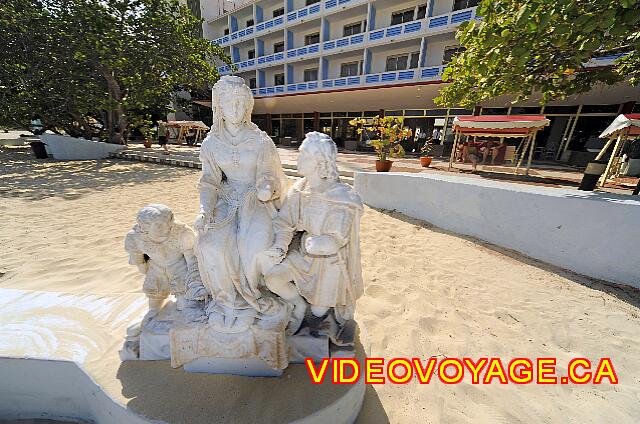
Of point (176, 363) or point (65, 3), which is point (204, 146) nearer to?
point (176, 363)

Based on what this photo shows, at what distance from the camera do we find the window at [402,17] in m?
13.6

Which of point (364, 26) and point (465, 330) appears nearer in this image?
point (465, 330)

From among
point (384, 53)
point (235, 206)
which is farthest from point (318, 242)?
point (384, 53)

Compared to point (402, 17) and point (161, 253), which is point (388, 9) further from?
point (161, 253)

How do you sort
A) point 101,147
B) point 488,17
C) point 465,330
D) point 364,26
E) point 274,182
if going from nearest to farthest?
point 274,182
point 465,330
point 488,17
point 101,147
point 364,26

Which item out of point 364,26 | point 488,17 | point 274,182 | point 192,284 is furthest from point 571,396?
point 364,26

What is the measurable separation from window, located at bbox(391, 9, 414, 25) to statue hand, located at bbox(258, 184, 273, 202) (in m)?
16.4

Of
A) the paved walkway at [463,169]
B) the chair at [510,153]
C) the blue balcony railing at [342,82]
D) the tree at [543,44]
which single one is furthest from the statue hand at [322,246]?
the blue balcony railing at [342,82]

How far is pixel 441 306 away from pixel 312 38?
64.0 feet

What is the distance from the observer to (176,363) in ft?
5.04

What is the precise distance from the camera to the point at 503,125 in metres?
6.62

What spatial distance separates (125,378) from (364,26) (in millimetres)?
18348

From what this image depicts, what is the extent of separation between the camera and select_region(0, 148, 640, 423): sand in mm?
1863

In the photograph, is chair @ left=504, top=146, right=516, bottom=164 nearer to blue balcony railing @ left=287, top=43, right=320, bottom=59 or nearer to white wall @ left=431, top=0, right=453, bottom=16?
white wall @ left=431, top=0, right=453, bottom=16
